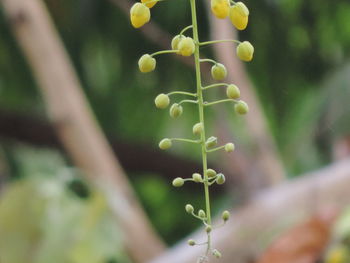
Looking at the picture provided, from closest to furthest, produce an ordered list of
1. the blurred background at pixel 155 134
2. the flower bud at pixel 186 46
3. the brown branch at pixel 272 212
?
the flower bud at pixel 186 46 < the blurred background at pixel 155 134 < the brown branch at pixel 272 212

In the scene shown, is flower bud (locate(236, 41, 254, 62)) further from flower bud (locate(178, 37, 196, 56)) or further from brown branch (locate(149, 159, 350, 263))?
brown branch (locate(149, 159, 350, 263))

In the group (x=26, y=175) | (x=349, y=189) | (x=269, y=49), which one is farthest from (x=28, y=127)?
(x=349, y=189)

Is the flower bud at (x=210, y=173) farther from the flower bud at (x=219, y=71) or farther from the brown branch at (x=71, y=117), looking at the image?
the brown branch at (x=71, y=117)

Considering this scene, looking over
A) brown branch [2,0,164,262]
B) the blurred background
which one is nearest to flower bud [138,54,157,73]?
the blurred background

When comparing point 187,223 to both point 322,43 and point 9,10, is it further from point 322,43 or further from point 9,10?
point 9,10

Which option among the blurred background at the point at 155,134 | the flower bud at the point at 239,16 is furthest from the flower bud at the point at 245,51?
the blurred background at the point at 155,134

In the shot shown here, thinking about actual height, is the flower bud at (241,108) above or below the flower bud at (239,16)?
below

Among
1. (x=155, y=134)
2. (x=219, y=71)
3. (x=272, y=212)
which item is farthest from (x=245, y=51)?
(x=155, y=134)

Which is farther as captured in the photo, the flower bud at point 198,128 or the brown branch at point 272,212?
the brown branch at point 272,212

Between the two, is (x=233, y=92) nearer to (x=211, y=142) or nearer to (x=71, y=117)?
(x=211, y=142)
